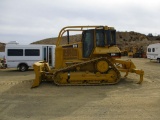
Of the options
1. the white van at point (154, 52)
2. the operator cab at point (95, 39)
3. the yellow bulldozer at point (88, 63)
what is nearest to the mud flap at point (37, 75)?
the yellow bulldozer at point (88, 63)

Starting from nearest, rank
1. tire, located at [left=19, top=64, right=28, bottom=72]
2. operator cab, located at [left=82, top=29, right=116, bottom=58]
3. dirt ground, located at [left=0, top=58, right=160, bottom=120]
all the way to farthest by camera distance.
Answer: dirt ground, located at [left=0, top=58, right=160, bottom=120], operator cab, located at [left=82, top=29, right=116, bottom=58], tire, located at [left=19, top=64, right=28, bottom=72]

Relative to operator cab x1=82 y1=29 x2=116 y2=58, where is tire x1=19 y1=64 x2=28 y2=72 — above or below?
below

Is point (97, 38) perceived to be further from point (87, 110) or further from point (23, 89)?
point (87, 110)

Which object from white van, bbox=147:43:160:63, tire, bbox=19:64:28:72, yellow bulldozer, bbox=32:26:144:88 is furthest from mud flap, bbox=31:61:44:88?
white van, bbox=147:43:160:63

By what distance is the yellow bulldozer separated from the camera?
1307cm

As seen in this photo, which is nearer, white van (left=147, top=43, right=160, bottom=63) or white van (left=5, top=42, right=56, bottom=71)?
white van (left=5, top=42, right=56, bottom=71)

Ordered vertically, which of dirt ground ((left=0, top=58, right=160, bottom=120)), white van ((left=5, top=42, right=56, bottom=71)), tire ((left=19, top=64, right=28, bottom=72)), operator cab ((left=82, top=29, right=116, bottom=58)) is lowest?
dirt ground ((left=0, top=58, right=160, bottom=120))

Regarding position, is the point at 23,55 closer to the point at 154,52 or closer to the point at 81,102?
the point at 81,102

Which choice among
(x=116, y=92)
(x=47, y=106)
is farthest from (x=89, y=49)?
(x=47, y=106)

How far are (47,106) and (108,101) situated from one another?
7.19 feet

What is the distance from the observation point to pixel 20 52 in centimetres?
2173

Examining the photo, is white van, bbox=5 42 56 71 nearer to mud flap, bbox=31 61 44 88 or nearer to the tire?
the tire

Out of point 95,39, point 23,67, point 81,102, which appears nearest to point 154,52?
point 23,67

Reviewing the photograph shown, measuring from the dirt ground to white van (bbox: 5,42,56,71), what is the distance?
871 cm
